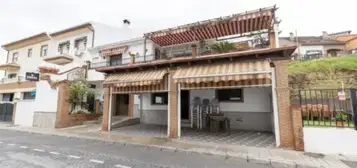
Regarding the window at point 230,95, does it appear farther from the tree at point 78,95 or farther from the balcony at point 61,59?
the balcony at point 61,59

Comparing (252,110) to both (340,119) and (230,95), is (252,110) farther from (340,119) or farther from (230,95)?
(340,119)

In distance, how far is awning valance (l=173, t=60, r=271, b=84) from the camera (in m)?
9.43

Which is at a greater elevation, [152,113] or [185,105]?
[185,105]

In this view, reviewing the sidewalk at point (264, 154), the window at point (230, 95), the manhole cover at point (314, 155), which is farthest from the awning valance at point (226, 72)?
the window at point (230, 95)

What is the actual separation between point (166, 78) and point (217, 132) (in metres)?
5.67

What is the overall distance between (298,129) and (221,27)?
372 inches

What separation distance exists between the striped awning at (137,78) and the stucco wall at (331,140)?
28.9 ft

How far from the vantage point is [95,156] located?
27.1 feet

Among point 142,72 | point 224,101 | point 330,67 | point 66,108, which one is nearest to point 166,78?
point 142,72

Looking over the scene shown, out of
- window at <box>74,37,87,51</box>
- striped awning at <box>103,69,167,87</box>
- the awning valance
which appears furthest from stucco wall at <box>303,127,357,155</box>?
window at <box>74,37,87,51</box>

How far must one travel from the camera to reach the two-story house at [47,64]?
1925 cm

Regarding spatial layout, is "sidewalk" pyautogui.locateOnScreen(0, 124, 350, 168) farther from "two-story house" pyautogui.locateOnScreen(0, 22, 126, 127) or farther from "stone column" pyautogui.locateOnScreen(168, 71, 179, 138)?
"two-story house" pyautogui.locateOnScreen(0, 22, 126, 127)

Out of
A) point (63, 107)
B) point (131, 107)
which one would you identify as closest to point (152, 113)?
point (131, 107)

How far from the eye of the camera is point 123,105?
21.8 metres
